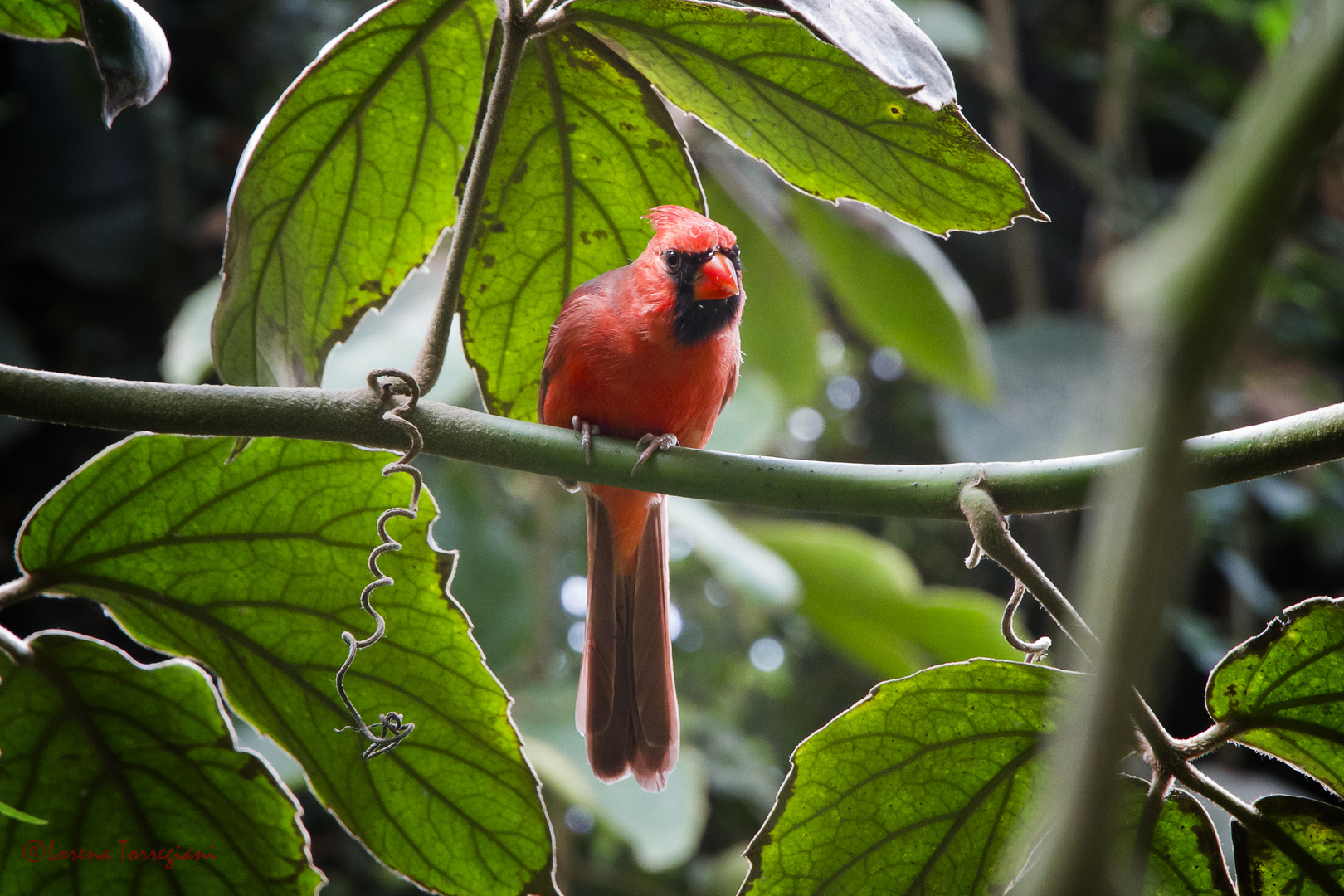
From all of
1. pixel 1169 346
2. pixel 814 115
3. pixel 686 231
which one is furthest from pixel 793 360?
pixel 1169 346

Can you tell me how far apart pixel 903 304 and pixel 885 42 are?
7.52 feet

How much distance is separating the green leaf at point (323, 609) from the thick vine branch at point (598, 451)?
0.12 meters

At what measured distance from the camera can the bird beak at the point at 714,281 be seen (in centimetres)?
146

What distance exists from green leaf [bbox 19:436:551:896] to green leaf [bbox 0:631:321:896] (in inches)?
1.9

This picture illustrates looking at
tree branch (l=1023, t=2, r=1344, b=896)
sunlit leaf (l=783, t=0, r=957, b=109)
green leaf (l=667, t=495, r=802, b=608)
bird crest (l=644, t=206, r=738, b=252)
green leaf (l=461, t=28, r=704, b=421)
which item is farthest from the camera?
green leaf (l=667, t=495, r=802, b=608)

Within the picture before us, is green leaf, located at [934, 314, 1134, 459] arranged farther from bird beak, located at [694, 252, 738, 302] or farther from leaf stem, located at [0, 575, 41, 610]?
leaf stem, located at [0, 575, 41, 610]

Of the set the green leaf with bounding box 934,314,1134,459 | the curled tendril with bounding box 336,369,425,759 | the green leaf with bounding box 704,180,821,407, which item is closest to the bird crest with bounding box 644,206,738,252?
the curled tendril with bounding box 336,369,425,759

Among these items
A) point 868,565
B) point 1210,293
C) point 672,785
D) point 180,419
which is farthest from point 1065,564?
point 1210,293

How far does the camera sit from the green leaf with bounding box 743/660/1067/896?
0.84 meters

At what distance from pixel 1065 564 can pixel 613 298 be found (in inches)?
98.7

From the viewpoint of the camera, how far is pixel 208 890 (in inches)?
39.6

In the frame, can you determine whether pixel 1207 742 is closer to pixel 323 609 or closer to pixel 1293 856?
pixel 1293 856

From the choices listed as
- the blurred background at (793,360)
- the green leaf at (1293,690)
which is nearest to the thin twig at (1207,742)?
the green leaf at (1293,690)

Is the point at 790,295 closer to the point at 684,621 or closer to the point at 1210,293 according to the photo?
the point at 684,621
